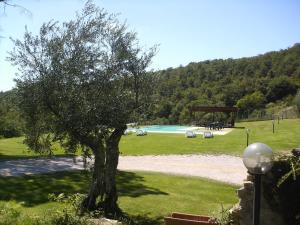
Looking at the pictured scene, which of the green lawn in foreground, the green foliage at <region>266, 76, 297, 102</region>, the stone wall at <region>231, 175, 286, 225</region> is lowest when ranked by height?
the green lawn in foreground

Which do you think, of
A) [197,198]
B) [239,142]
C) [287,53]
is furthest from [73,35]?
[287,53]

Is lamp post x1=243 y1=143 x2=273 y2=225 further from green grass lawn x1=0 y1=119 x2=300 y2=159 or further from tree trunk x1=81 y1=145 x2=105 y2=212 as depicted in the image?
green grass lawn x1=0 y1=119 x2=300 y2=159

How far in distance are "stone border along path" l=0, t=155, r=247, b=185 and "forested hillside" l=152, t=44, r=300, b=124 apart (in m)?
32.3

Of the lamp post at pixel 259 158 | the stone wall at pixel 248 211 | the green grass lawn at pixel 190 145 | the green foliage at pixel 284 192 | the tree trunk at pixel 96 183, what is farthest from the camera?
the green grass lawn at pixel 190 145

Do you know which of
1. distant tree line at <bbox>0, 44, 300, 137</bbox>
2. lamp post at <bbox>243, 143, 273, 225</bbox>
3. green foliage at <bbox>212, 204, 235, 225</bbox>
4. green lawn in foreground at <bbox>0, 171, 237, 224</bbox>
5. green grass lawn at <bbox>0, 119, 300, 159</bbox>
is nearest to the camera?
lamp post at <bbox>243, 143, 273, 225</bbox>

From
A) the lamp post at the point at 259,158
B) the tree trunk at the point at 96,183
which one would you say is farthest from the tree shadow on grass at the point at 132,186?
the lamp post at the point at 259,158

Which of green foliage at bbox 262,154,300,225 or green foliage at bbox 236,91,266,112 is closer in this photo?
green foliage at bbox 262,154,300,225

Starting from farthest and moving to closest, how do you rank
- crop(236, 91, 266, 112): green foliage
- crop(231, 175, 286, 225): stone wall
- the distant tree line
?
the distant tree line → crop(236, 91, 266, 112): green foliage → crop(231, 175, 286, 225): stone wall

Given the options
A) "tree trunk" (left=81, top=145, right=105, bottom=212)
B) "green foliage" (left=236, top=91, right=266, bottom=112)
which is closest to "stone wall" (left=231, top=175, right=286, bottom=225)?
"tree trunk" (left=81, top=145, right=105, bottom=212)

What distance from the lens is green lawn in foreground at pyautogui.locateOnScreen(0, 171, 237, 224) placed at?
13.1 m

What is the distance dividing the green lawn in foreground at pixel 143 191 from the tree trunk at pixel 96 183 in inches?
52.2

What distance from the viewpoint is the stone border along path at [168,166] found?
19719 mm

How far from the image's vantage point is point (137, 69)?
460 inches

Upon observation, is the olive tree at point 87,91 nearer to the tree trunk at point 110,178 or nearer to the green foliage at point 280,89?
the tree trunk at point 110,178
